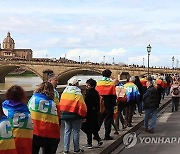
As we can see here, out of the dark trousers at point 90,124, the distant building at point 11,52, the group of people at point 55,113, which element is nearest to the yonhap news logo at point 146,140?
the group of people at point 55,113

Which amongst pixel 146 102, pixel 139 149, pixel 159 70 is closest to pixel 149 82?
pixel 146 102

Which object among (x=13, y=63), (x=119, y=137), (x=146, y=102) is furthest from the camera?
(x=13, y=63)

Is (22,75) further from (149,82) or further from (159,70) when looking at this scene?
(149,82)

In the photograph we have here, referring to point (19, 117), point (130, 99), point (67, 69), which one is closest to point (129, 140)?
point (130, 99)

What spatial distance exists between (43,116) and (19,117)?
1.07 m

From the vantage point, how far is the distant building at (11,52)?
172 metres

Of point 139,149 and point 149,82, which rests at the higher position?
point 149,82

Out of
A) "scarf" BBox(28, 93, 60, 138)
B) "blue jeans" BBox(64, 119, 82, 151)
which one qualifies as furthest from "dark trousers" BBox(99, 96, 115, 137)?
"scarf" BBox(28, 93, 60, 138)

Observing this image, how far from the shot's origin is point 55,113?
20.0ft

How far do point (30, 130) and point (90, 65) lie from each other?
250 ft

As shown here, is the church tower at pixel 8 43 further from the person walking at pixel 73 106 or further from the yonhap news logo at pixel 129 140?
the person walking at pixel 73 106

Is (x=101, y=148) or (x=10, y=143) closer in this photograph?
(x=10, y=143)

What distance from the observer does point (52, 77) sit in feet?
24.7

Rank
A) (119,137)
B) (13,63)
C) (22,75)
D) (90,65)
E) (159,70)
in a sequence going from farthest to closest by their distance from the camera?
1. (22,75)
2. (13,63)
3. (90,65)
4. (159,70)
5. (119,137)
